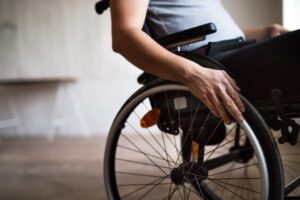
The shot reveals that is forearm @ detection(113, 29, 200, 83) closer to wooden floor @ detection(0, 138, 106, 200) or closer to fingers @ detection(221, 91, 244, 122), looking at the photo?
fingers @ detection(221, 91, 244, 122)

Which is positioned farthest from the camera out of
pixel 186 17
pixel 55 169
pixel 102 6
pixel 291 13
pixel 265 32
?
pixel 291 13

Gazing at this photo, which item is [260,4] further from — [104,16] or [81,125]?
[81,125]

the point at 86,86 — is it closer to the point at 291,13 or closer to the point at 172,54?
the point at 291,13

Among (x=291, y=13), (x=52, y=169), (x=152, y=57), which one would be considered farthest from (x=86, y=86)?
(x=152, y=57)

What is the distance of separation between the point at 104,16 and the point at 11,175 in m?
1.57

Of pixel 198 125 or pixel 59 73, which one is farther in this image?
pixel 59 73

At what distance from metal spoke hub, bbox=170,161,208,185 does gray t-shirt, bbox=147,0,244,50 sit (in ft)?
1.07

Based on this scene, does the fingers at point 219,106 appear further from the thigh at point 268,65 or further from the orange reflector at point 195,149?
the orange reflector at point 195,149

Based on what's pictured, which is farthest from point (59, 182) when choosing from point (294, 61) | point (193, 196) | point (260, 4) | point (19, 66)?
point (260, 4)

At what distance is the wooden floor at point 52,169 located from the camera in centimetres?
160

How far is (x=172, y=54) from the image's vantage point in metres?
0.82

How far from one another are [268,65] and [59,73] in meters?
2.47

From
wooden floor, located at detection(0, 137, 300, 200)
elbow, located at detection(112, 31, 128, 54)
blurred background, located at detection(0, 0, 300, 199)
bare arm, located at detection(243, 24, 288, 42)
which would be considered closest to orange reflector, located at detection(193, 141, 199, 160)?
elbow, located at detection(112, 31, 128, 54)

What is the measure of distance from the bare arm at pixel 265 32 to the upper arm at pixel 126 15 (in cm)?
52
